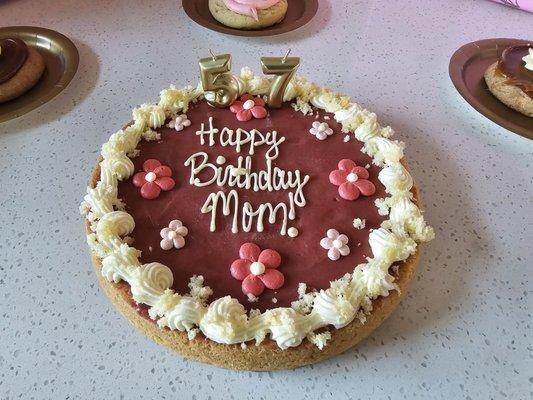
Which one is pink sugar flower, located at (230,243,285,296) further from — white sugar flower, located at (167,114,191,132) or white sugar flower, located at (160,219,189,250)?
white sugar flower, located at (167,114,191,132)

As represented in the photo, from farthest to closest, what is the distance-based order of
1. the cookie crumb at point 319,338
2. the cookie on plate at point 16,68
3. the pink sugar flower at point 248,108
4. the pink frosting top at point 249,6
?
1. the pink frosting top at point 249,6
2. the cookie on plate at point 16,68
3. the pink sugar flower at point 248,108
4. the cookie crumb at point 319,338

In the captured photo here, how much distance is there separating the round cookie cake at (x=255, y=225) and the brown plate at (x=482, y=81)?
575 mm

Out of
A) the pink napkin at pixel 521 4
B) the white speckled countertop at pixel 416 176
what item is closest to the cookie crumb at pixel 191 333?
the white speckled countertop at pixel 416 176

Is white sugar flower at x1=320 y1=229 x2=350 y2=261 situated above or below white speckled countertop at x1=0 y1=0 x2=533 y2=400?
above

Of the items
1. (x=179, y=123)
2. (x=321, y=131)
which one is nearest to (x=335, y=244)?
(x=321, y=131)

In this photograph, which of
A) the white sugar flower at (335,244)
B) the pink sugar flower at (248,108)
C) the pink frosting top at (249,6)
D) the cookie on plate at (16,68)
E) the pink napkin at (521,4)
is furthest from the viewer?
the pink napkin at (521,4)

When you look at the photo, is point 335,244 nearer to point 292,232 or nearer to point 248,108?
point 292,232

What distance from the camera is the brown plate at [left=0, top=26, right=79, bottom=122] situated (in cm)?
177

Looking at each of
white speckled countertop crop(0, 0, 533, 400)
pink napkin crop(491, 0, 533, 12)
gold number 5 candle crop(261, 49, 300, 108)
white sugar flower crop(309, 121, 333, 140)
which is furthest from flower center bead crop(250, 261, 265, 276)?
pink napkin crop(491, 0, 533, 12)

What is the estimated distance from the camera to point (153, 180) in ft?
4.52

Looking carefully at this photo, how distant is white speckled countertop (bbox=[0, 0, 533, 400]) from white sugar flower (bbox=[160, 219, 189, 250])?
25 cm

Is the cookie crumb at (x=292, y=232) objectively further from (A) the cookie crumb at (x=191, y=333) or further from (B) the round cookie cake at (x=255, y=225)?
(A) the cookie crumb at (x=191, y=333)

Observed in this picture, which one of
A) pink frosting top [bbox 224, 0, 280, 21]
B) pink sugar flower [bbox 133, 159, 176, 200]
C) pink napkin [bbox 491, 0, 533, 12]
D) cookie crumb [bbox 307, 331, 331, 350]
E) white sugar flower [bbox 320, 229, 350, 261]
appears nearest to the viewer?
cookie crumb [bbox 307, 331, 331, 350]

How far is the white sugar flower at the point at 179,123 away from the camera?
154 cm
